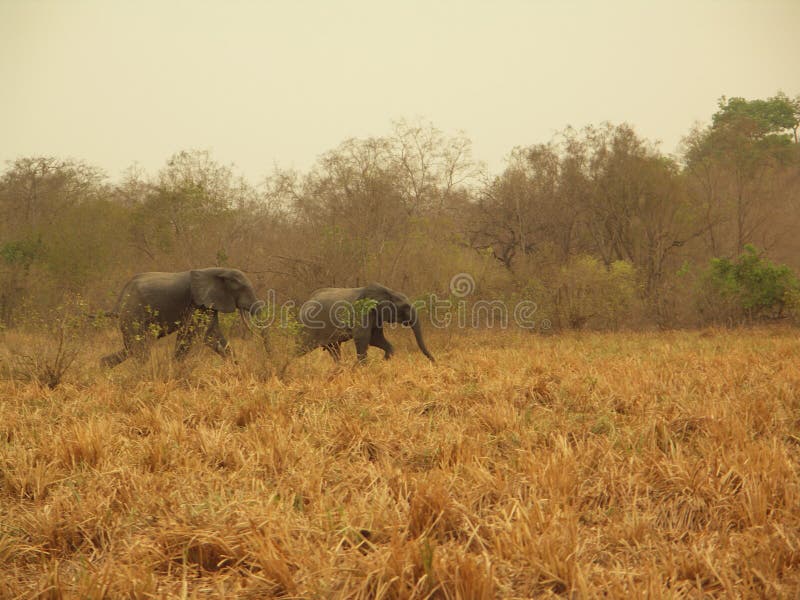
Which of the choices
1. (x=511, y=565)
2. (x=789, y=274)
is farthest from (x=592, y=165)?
(x=511, y=565)

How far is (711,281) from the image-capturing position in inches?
694

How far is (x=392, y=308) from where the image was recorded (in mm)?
9891

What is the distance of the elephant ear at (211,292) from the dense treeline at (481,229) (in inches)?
233

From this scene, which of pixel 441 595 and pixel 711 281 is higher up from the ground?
pixel 711 281

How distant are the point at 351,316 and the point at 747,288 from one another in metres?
13.4

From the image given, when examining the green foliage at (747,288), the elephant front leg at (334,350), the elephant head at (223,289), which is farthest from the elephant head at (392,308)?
the green foliage at (747,288)

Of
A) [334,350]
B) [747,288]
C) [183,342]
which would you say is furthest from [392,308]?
[747,288]

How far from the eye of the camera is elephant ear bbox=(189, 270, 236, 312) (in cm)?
878

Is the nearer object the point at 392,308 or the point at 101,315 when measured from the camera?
the point at 101,315

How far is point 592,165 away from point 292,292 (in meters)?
13.8

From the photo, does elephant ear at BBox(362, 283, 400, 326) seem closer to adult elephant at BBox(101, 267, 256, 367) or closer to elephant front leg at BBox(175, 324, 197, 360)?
adult elephant at BBox(101, 267, 256, 367)

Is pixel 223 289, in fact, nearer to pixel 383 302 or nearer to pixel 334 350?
pixel 334 350

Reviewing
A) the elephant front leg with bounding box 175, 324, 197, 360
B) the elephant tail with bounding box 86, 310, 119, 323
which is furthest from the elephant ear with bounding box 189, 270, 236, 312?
the elephant tail with bounding box 86, 310, 119, 323

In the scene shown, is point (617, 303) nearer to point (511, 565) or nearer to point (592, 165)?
point (592, 165)
